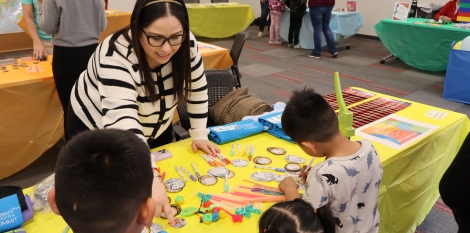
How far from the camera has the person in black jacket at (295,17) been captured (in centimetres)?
579

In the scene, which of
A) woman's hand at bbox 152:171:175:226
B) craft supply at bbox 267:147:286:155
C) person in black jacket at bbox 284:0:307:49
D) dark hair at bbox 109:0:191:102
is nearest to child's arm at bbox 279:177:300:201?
craft supply at bbox 267:147:286:155

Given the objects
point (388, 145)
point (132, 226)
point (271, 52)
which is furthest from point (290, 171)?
point (271, 52)

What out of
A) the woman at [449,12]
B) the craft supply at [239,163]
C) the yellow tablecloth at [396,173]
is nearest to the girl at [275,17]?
the woman at [449,12]

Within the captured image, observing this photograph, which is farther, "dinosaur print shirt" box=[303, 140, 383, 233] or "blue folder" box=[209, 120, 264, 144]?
"blue folder" box=[209, 120, 264, 144]

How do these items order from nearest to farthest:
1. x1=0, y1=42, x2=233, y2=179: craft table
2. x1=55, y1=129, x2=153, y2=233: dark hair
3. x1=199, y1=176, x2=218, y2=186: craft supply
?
1. x1=55, y1=129, x2=153, y2=233: dark hair
2. x1=199, y1=176, x2=218, y2=186: craft supply
3. x1=0, y1=42, x2=233, y2=179: craft table

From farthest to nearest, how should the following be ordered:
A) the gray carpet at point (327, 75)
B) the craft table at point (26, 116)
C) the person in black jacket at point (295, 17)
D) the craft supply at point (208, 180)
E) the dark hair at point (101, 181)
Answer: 1. the person in black jacket at point (295, 17)
2. the gray carpet at point (327, 75)
3. the craft table at point (26, 116)
4. the craft supply at point (208, 180)
5. the dark hair at point (101, 181)

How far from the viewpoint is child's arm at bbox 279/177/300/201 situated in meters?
1.17

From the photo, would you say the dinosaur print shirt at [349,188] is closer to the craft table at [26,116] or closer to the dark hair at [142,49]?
the dark hair at [142,49]

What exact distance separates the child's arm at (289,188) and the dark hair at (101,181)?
0.61 metres

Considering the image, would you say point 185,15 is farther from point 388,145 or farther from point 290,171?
point 388,145

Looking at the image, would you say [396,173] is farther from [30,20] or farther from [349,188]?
[30,20]

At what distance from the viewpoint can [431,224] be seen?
6.81 ft

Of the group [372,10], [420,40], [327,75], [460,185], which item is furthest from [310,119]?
[372,10]

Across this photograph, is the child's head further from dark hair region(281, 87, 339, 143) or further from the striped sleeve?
the striped sleeve
